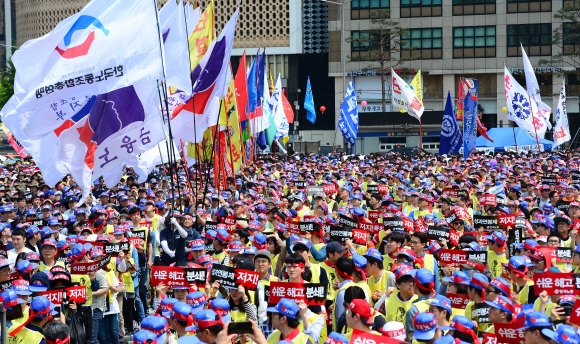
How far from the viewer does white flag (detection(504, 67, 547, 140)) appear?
114ft

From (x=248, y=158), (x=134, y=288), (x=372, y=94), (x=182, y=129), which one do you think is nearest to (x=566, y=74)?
(x=372, y=94)

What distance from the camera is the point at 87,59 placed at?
594 inches

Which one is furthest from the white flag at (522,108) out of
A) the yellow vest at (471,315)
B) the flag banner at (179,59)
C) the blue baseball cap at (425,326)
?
the blue baseball cap at (425,326)

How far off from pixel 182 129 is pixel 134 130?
213cm

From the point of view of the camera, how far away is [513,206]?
16547mm

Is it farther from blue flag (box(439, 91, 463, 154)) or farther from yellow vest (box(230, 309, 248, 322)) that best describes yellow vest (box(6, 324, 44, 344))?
blue flag (box(439, 91, 463, 154))

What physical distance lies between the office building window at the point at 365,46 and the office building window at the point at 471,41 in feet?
15.1

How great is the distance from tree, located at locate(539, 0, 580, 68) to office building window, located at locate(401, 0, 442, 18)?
7.69 metres

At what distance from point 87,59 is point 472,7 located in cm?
5690

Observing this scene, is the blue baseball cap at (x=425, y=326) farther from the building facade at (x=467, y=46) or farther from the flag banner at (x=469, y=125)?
the building facade at (x=467, y=46)

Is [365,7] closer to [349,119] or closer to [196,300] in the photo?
[349,119]

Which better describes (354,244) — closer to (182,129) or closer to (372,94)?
(182,129)

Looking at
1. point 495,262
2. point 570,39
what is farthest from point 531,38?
point 495,262

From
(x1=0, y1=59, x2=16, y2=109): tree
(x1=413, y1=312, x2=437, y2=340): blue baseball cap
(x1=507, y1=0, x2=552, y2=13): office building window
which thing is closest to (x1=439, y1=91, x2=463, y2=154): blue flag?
(x1=413, y1=312, x2=437, y2=340): blue baseball cap
